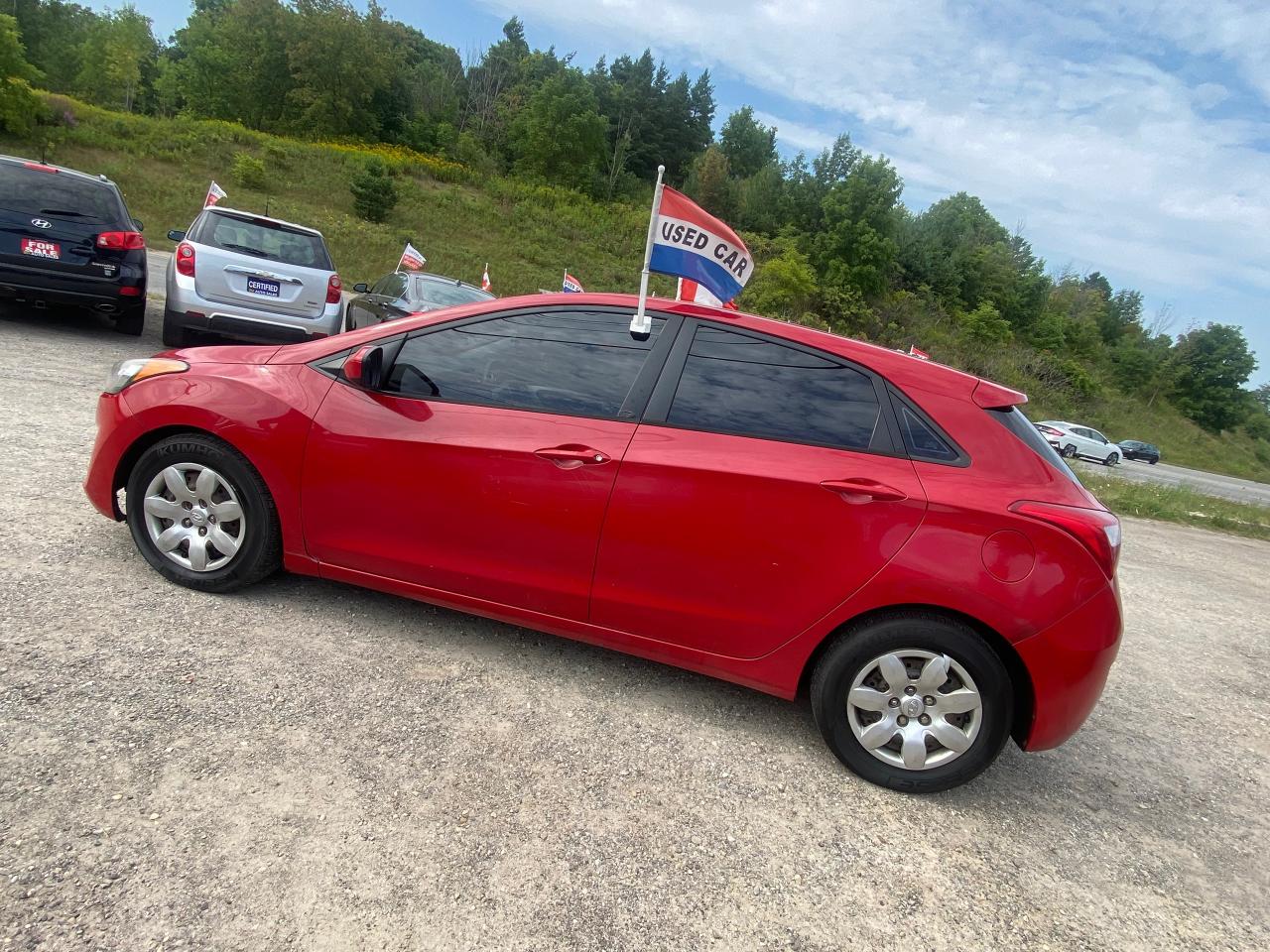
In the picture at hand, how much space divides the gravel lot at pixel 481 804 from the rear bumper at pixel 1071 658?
0.49m

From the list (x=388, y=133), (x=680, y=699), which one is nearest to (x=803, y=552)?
(x=680, y=699)

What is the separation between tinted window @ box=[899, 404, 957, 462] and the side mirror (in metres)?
2.15

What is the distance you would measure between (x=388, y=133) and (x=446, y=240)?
30.5 metres

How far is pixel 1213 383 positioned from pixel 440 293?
3014 inches

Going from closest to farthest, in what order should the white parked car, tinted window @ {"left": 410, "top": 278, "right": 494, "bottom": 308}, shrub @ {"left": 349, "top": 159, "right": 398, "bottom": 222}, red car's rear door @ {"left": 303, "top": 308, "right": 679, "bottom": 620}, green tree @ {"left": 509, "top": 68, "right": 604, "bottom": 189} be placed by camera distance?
1. red car's rear door @ {"left": 303, "top": 308, "right": 679, "bottom": 620}
2. tinted window @ {"left": 410, "top": 278, "right": 494, "bottom": 308}
3. the white parked car
4. shrub @ {"left": 349, "top": 159, "right": 398, "bottom": 222}
5. green tree @ {"left": 509, "top": 68, "right": 604, "bottom": 189}

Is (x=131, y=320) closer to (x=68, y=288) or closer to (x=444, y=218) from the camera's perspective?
(x=68, y=288)

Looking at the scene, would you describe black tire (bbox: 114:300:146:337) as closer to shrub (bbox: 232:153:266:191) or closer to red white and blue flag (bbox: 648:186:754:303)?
red white and blue flag (bbox: 648:186:754:303)

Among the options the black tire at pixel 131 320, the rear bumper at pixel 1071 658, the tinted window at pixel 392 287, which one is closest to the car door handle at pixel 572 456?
the rear bumper at pixel 1071 658

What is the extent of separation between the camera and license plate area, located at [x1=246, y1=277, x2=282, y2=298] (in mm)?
7883

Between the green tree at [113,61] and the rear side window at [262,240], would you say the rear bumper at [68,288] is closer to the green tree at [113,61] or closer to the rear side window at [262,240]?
the rear side window at [262,240]

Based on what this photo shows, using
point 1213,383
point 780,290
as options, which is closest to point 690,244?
point 780,290

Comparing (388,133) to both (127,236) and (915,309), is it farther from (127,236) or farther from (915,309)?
(127,236)

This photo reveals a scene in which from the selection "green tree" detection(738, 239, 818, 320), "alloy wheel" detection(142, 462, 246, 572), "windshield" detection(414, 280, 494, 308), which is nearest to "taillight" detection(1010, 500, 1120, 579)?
"alloy wheel" detection(142, 462, 246, 572)

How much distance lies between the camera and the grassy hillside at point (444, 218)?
1318 inches
